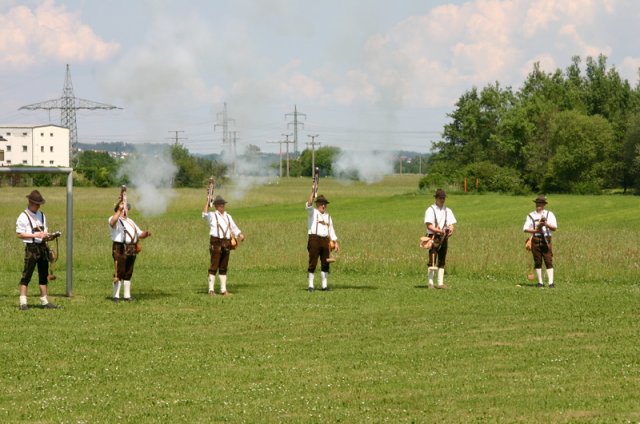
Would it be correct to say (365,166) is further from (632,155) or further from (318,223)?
(318,223)

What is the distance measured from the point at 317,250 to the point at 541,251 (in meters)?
5.38

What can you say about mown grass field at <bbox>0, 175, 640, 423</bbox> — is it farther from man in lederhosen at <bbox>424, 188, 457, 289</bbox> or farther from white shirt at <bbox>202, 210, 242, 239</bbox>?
white shirt at <bbox>202, 210, 242, 239</bbox>

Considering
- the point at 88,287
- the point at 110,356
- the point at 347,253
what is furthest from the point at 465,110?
the point at 110,356

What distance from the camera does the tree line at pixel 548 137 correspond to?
96.4 meters

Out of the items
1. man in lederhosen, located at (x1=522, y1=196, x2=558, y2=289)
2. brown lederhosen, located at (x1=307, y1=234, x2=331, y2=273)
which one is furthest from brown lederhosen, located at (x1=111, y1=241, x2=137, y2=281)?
man in lederhosen, located at (x1=522, y1=196, x2=558, y2=289)

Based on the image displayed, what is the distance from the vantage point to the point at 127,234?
22016 mm

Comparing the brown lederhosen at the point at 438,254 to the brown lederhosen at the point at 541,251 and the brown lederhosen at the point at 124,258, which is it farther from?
the brown lederhosen at the point at 124,258

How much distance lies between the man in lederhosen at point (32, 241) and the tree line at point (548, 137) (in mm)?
74449

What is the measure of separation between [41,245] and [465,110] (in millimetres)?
107380

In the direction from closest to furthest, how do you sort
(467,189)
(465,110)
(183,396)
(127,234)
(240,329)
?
(183,396) < (240,329) < (127,234) < (467,189) < (465,110)

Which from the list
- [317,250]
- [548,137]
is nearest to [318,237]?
[317,250]

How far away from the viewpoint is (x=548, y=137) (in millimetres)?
A: 107562

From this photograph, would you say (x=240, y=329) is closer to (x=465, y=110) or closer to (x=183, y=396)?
(x=183, y=396)

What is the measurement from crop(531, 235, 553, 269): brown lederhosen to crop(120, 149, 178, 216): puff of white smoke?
27073 mm
